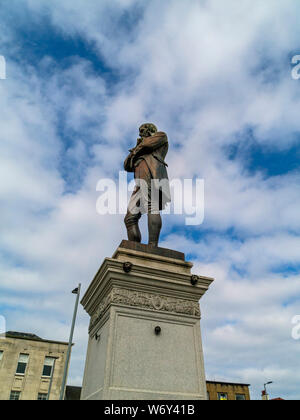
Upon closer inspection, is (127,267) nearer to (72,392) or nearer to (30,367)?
(30,367)

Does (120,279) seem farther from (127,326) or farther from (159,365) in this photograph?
(159,365)

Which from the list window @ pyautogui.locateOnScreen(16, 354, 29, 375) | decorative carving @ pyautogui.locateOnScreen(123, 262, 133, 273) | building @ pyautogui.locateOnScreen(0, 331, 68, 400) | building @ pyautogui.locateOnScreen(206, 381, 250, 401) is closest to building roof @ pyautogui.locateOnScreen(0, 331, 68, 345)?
building @ pyautogui.locateOnScreen(0, 331, 68, 400)

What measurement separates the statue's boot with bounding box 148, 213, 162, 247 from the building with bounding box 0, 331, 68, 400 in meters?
36.2

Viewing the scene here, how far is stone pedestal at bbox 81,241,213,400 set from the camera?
477 cm

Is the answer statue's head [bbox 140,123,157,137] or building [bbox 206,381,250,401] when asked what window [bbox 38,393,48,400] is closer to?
building [bbox 206,381,250,401]

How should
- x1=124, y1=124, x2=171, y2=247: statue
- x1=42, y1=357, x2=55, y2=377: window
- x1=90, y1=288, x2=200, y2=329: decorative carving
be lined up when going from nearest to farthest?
x1=90, y1=288, x2=200, y2=329: decorative carving < x1=124, y1=124, x2=171, y2=247: statue < x1=42, y1=357, x2=55, y2=377: window

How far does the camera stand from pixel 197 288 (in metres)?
5.89

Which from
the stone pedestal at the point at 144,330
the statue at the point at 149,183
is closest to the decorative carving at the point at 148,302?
the stone pedestal at the point at 144,330

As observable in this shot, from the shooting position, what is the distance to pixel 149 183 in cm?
716

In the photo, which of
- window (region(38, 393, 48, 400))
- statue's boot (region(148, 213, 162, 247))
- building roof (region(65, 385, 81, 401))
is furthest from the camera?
building roof (region(65, 385, 81, 401))

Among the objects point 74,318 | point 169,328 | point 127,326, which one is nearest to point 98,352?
point 127,326

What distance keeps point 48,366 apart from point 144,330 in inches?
1610
